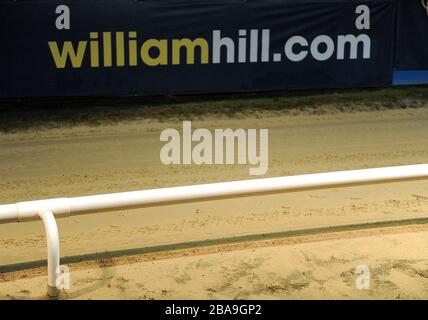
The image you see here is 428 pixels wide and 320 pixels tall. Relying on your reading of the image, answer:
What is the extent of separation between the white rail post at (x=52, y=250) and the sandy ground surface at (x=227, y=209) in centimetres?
20

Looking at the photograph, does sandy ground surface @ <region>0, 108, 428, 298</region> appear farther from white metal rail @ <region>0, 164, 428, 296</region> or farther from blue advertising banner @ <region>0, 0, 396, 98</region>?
blue advertising banner @ <region>0, 0, 396, 98</region>

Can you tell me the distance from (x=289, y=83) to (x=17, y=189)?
4.93 m

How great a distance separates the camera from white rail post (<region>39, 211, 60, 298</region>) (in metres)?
4.46

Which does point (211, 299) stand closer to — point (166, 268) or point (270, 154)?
point (166, 268)

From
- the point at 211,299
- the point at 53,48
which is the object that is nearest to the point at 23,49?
the point at 53,48

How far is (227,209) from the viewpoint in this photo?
674 cm

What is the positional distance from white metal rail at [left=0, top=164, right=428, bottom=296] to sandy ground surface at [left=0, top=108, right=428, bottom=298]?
52 cm

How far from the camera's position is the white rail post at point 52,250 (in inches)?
175

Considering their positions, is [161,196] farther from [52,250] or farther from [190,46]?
[190,46]

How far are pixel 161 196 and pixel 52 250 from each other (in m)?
0.82

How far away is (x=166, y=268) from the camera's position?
5121mm

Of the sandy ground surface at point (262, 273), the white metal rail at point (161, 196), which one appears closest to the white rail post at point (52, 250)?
the white metal rail at point (161, 196)

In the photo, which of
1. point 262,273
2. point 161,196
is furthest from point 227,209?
point 161,196

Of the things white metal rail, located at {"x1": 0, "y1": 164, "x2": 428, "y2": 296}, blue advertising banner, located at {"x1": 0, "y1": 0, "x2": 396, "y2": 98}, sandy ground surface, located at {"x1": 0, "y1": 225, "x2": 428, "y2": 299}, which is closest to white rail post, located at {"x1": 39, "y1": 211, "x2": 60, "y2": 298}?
white metal rail, located at {"x1": 0, "y1": 164, "x2": 428, "y2": 296}
